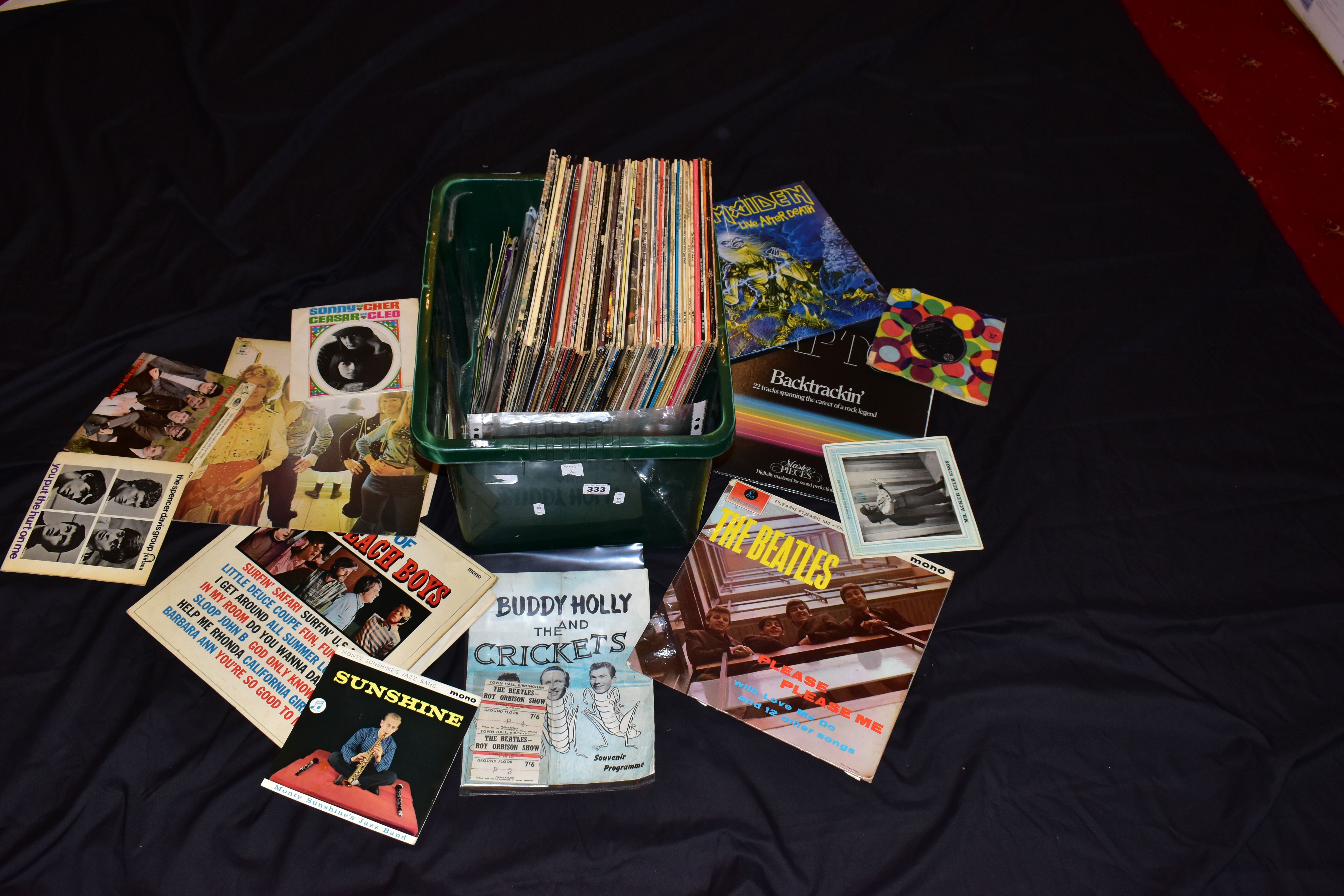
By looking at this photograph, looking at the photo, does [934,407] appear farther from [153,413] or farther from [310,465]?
[153,413]

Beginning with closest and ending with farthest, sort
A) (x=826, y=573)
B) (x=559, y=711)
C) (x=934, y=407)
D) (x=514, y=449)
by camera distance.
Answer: (x=514, y=449)
(x=559, y=711)
(x=826, y=573)
(x=934, y=407)

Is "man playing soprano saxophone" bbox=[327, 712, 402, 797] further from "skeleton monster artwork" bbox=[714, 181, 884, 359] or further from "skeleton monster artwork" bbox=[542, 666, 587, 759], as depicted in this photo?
"skeleton monster artwork" bbox=[714, 181, 884, 359]

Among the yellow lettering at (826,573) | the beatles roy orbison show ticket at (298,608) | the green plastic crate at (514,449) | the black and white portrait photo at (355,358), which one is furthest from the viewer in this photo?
the black and white portrait photo at (355,358)

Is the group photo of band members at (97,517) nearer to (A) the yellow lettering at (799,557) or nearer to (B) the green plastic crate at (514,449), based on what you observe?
(B) the green plastic crate at (514,449)

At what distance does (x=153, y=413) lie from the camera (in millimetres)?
1111

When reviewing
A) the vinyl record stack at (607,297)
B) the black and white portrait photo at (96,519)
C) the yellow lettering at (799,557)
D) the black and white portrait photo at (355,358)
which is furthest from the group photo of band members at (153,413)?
the yellow lettering at (799,557)

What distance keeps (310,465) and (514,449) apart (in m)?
0.44

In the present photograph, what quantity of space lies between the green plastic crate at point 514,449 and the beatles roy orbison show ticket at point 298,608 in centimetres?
8

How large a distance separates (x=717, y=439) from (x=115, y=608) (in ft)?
2.47

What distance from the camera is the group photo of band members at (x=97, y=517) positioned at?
99cm

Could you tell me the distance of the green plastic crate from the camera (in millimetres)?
825

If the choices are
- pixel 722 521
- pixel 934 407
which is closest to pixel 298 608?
pixel 722 521

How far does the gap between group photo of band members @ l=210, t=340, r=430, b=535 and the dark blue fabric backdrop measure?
0.06m

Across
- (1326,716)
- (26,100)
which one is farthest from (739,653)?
(26,100)
